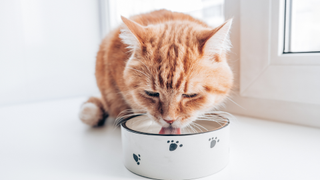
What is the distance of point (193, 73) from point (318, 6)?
769 millimetres

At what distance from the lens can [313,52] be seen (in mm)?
1119

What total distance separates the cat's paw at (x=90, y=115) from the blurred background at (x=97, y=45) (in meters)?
0.69

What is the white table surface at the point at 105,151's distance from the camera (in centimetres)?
73

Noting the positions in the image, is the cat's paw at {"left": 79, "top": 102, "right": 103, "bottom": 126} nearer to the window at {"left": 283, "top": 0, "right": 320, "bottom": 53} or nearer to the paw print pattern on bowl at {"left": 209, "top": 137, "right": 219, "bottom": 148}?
the paw print pattern on bowl at {"left": 209, "top": 137, "right": 219, "bottom": 148}

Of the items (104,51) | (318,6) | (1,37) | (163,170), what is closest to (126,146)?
(163,170)

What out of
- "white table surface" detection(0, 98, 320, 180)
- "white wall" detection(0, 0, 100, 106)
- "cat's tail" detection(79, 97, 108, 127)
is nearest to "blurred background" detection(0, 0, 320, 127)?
"white wall" detection(0, 0, 100, 106)

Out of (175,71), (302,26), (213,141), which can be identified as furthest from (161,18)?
(213,141)

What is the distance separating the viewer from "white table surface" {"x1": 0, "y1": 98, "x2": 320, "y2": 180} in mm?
734

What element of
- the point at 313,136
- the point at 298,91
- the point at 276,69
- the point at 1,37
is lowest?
the point at 313,136

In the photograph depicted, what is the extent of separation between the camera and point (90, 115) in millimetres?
1210

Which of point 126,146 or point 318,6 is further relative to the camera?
point 318,6

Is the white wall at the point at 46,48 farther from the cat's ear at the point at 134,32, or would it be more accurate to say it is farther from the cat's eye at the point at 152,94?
the cat's eye at the point at 152,94

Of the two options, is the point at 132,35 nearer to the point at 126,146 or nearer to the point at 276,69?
the point at 126,146

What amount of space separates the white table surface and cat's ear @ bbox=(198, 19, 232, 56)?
1.30ft
